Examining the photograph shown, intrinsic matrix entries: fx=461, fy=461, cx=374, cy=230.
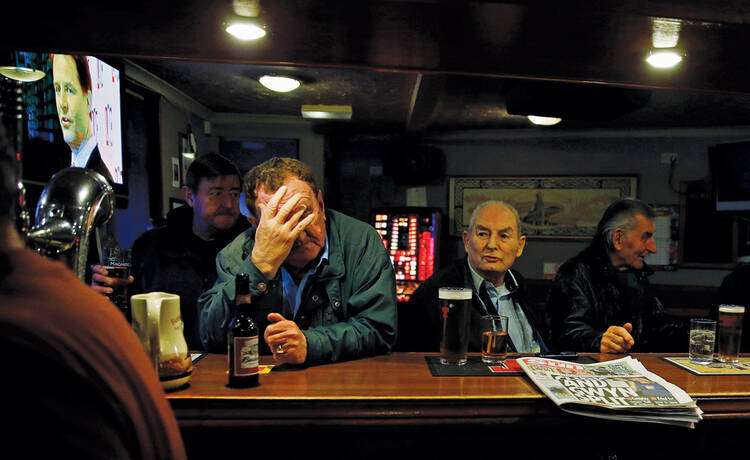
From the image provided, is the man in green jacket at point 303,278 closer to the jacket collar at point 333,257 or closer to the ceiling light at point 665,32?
the jacket collar at point 333,257

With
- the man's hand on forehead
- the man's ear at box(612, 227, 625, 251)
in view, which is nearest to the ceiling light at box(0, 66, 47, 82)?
the man's hand on forehead

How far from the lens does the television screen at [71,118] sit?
198 cm

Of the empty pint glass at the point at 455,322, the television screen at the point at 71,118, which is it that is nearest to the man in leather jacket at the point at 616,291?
the empty pint glass at the point at 455,322

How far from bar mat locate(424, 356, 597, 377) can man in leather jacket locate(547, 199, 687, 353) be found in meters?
0.75

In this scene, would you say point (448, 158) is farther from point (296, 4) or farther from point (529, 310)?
point (296, 4)

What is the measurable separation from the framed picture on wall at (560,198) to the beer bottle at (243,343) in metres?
5.10

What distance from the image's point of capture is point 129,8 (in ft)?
4.64

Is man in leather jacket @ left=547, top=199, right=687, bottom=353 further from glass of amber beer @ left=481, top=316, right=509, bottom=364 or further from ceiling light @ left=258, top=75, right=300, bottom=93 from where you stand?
ceiling light @ left=258, top=75, right=300, bottom=93

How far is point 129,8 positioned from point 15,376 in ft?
4.20

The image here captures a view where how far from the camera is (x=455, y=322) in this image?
5.12ft

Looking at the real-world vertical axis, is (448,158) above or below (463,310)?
above

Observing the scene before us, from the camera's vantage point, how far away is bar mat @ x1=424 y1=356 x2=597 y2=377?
1451mm

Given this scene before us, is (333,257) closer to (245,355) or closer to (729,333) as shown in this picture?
(245,355)

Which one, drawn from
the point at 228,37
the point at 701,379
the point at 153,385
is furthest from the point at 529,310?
the point at 153,385
